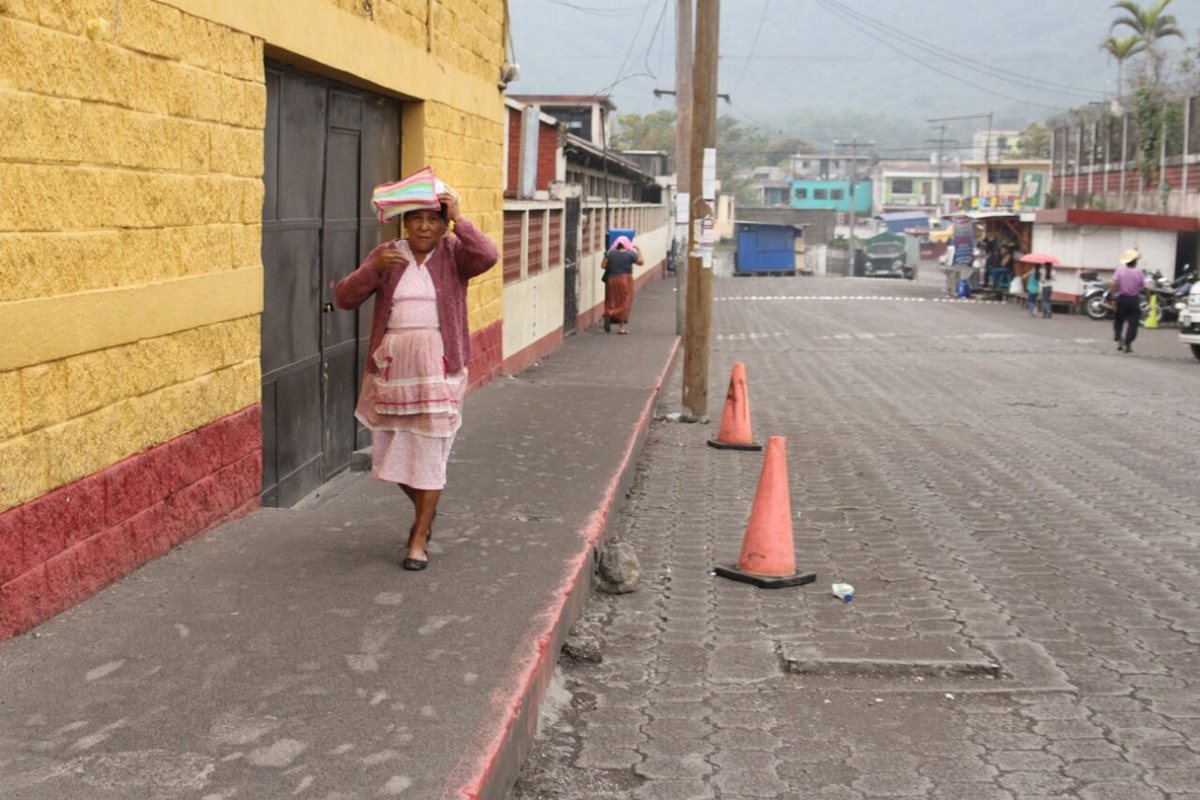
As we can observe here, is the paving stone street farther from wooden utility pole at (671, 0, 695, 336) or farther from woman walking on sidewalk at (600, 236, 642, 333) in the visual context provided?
wooden utility pole at (671, 0, 695, 336)

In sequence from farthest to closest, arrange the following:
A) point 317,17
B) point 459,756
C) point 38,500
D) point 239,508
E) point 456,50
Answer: point 456,50, point 317,17, point 239,508, point 38,500, point 459,756

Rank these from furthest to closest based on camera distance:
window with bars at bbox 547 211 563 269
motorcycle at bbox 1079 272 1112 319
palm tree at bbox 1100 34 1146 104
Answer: palm tree at bbox 1100 34 1146 104 → motorcycle at bbox 1079 272 1112 319 → window with bars at bbox 547 211 563 269

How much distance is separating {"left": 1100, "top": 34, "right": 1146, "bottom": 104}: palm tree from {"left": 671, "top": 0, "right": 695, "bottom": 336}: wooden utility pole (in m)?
36.9

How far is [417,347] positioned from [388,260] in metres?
0.37

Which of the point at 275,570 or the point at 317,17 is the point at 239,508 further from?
the point at 317,17

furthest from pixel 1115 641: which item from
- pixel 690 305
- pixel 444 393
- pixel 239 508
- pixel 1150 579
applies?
pixel 690 305

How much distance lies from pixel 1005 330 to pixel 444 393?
24558 mm

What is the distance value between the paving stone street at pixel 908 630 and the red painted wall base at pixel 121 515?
1.73 m

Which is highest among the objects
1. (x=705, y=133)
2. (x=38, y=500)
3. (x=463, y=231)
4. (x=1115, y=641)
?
(x=705, y=133)

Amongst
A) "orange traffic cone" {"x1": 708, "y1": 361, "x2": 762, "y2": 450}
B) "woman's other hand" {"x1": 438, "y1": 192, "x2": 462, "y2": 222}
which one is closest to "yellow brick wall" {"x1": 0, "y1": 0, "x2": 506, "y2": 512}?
"woman's other hand" {"x1": 438, "y1": 192, "x2": 462, "y2": 222}

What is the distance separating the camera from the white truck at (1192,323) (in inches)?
892

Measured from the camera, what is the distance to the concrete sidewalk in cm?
387

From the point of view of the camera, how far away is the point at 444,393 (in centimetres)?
619

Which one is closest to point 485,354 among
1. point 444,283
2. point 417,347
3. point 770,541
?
point 770,541
